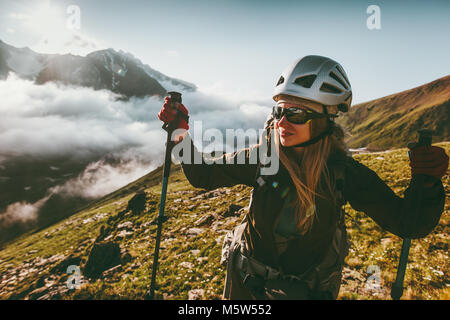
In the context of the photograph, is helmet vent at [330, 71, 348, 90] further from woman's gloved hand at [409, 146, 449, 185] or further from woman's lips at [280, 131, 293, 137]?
woman's gloved hand at [409, 146, 449, 185]

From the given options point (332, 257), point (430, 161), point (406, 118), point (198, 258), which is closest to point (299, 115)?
point (430, 161)

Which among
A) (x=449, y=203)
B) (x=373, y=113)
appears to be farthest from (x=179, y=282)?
(x=373, y=113)

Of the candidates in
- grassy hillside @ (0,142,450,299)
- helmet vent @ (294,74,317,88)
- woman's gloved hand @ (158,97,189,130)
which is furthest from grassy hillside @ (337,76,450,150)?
woman's gloved hand @ (158,97,189,130)

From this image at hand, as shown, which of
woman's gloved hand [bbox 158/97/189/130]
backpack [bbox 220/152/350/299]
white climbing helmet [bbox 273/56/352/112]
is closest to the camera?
backpack [bbox 220/152/350/299]

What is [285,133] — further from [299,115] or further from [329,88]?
[329,88]

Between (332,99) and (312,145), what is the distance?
90 cm

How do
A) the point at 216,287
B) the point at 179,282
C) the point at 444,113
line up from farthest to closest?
the point at 444,113 < the point at 179,282 < the point at 216,287

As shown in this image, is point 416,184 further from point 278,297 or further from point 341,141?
point 278,297

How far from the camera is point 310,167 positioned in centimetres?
332

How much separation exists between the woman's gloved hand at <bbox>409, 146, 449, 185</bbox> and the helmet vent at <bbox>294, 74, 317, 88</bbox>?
1755mm

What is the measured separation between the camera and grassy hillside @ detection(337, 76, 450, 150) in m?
143

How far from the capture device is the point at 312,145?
136 inches

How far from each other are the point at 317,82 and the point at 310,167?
1415 millimetres

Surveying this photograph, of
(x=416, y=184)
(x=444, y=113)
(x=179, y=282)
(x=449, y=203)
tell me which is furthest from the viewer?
(x=444, y=113)
